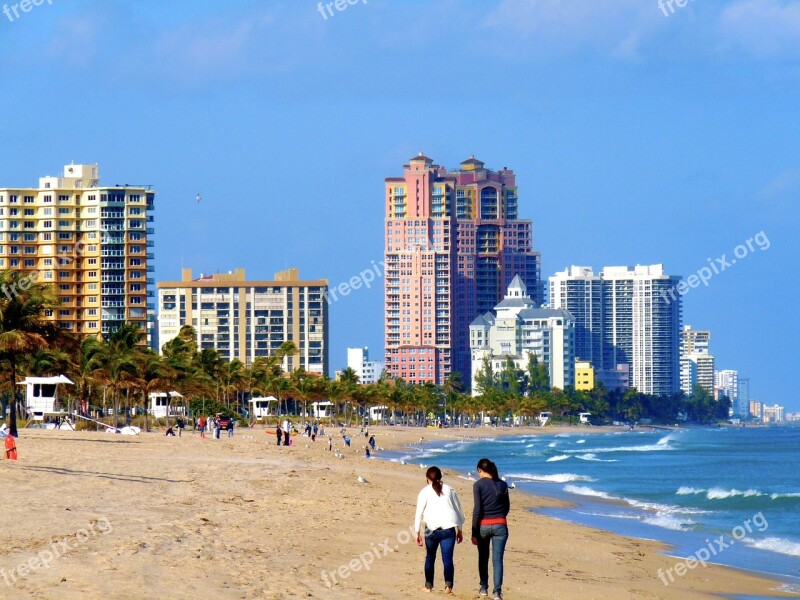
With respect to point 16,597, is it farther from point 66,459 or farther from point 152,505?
point 66,459

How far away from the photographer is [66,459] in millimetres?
33125

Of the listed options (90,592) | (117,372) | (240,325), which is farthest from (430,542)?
(240,325)

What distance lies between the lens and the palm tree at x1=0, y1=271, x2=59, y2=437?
138ft

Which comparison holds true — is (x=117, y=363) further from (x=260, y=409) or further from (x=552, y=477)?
(x=260, y=409)

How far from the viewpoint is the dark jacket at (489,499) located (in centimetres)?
1362

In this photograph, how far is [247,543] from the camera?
714 inches

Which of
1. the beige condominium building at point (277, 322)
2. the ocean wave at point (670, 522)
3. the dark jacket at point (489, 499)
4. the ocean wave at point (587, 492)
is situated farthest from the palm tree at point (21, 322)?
the beige condominium building at point (277, 322)

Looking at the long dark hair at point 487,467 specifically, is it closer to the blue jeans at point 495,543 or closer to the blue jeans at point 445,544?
the blue jeans at point 495,543

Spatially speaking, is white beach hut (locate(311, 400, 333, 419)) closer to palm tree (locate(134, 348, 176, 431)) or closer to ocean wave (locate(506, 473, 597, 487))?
palm tree (locate(134, 348, 176, 431))

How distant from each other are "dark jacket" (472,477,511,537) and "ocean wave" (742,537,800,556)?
15.3 m

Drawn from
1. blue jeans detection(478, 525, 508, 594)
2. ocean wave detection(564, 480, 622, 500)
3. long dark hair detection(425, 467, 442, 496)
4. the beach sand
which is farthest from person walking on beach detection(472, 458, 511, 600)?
ocean wave detection(564, 480, 622, 500)

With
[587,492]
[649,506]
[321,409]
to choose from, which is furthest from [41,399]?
[321,409]

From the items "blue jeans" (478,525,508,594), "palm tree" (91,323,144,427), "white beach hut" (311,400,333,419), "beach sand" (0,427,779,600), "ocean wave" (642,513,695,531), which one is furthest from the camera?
"white beach hut" (311,400,333,419)

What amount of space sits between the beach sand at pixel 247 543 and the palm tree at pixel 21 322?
8144mm
